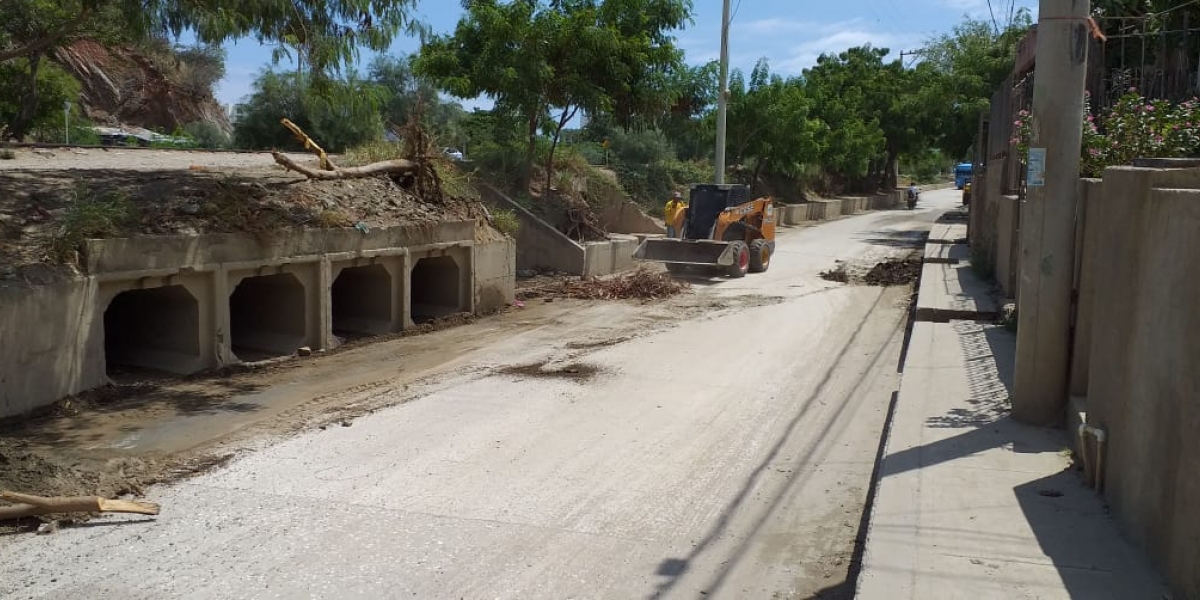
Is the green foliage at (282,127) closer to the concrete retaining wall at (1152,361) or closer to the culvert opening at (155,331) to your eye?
the culvert opening at (155,331)

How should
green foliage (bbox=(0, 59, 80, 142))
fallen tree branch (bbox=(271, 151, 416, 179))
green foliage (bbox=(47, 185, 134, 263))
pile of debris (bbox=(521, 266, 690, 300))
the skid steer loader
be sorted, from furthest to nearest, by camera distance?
A: green foliage (bbox=(0, 59, 80, 142)) → the skid steer loader → pile of debris (bbox=(521, 266, 690, 300)) → fallen tree branch (bbox=(271, 151, 416, 179)) → green foliage (bbox=(47, 185, 134, 263))

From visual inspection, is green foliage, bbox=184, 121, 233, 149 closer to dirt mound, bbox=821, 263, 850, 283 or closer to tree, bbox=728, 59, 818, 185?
tree, bbox=728, 59, 818, 185

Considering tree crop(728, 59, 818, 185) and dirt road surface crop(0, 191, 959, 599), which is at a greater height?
tree crop(728, 59, 818, 185)

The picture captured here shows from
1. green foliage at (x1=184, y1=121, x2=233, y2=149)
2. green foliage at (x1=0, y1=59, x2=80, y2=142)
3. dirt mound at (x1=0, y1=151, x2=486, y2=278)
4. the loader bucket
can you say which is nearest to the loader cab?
the loader bucket

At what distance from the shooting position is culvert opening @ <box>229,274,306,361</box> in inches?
545

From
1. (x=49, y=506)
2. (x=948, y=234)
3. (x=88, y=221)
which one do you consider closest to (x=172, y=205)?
(x=88, y=221)

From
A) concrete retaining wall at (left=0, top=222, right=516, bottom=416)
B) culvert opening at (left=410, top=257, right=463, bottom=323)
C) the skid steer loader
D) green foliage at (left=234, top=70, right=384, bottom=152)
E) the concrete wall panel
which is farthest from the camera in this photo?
green foliage at (left=234, top=70, right=384, bottom=152)

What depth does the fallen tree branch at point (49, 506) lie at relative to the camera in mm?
6844

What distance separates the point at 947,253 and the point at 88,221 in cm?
1983

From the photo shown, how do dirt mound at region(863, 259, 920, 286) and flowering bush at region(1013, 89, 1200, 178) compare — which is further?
dirt mound at region(863, 259, 920, 286)

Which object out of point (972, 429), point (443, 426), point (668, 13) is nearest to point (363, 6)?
point (443, 426)

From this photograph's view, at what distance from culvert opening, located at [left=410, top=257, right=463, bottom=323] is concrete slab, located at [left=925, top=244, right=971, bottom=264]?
11.5 metres

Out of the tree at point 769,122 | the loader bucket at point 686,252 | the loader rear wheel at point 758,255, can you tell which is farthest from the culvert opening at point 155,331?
the tree at point 769,122

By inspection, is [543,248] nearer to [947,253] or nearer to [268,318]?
[268,318]
